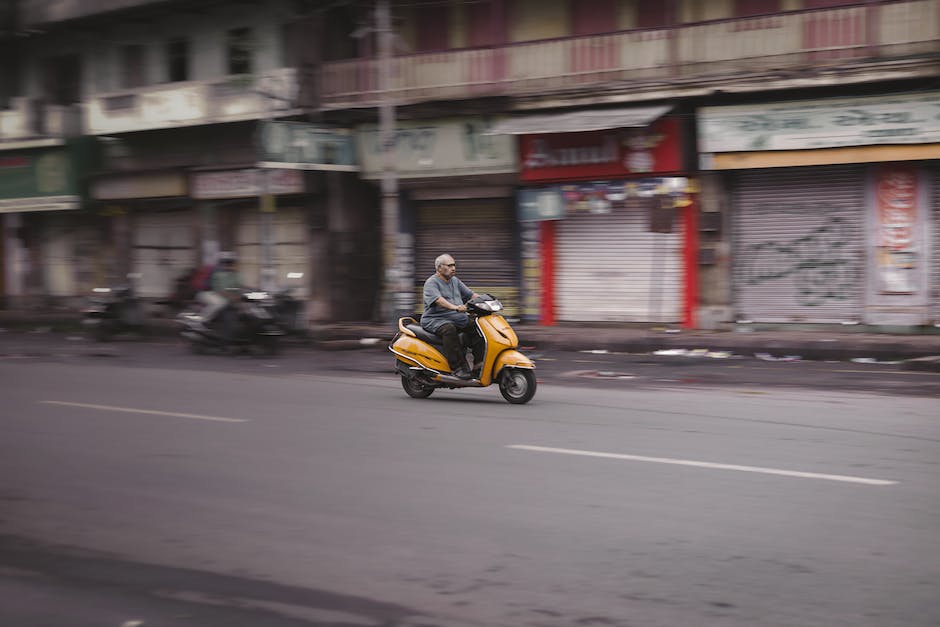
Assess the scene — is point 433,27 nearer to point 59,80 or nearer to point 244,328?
point 244,328

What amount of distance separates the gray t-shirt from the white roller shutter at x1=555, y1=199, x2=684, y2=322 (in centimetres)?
953

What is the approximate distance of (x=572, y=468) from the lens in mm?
6973

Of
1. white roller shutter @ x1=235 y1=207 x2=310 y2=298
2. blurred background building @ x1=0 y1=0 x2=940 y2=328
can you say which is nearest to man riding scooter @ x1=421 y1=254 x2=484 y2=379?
blurred background building @ x1=0 y1=0 x2=940 y2=328

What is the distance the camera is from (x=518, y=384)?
10453 mm

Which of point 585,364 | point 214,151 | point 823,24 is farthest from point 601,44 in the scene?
point 214,151

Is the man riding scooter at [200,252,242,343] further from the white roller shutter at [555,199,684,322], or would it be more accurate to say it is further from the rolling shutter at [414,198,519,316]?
the white roller shutter at [555,199,684,322]

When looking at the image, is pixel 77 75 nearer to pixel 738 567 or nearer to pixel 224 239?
pixel 224 239

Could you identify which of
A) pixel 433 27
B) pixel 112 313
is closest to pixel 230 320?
pixel 112 313

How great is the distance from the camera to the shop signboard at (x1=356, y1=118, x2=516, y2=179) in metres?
21.1

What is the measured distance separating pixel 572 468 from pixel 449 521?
5.22 feet

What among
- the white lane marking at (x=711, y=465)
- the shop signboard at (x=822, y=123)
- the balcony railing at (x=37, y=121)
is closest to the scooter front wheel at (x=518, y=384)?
the white lane marking at (x=711, y=465)

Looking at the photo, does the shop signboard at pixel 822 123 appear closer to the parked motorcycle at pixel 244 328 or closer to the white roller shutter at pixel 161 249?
the parked motorcycle at pixel 244 328

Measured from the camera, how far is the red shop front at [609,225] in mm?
19281

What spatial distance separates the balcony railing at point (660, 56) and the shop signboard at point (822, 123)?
0.64 m
